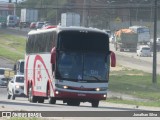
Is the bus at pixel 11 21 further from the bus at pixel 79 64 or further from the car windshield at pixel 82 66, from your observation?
the car windshield at pixel 82 66

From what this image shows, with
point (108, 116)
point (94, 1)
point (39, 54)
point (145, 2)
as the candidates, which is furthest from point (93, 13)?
point (108, 116)

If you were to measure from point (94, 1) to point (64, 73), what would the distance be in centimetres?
11233

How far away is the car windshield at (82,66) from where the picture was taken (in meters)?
32.2

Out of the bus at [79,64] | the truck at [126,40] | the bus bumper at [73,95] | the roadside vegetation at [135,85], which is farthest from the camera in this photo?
the truck at [126,40]

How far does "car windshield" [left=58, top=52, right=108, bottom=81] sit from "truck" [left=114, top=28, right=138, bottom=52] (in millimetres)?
73099

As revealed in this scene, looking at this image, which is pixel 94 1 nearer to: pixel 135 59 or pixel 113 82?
pixel 135 59

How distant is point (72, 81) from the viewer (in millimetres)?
32188

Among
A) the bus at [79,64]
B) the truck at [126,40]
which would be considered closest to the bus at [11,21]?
the truck at [126,40]

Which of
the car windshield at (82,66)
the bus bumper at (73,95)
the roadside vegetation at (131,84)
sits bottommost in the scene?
the roadside vegetation at (131,84)

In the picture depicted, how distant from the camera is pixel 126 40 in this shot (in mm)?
106875

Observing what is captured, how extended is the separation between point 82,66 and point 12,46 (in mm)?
77575

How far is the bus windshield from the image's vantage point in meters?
32.2

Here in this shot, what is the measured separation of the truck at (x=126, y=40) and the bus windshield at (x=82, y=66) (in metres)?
73.1

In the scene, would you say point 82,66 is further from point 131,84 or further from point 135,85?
point 131,84
